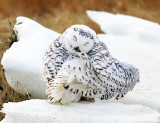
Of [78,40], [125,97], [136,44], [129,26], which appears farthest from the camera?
[129,26]

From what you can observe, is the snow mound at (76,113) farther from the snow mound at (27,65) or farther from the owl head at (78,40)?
the snow mound at (27,65)

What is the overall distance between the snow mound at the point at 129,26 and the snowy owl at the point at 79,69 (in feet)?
4.12

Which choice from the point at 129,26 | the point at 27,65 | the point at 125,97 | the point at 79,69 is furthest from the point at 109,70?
the point at 129,26

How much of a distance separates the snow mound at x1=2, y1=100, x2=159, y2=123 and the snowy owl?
4 centimetres

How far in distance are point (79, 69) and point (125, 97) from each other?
398mm

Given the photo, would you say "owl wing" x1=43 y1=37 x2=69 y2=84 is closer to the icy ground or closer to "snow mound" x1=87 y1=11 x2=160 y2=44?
the icy ground

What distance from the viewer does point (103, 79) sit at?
133cm

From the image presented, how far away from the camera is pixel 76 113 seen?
133 cm

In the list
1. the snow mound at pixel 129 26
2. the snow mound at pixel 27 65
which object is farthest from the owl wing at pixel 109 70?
the snow mound at pixel 129 26

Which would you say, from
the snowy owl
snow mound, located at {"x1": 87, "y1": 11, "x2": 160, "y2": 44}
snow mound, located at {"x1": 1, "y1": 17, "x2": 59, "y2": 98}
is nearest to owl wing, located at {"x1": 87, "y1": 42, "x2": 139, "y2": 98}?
the snowy owl

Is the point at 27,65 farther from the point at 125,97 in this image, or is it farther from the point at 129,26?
the point at 129,26

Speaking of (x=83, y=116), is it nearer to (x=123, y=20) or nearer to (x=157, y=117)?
(x=157, y=117)

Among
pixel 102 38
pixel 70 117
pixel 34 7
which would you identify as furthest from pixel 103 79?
pixel 34 7

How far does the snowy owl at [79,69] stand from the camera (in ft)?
4.29
